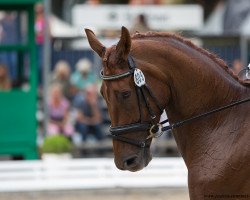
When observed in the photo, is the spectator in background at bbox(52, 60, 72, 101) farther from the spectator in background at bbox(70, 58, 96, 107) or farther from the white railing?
the white railing

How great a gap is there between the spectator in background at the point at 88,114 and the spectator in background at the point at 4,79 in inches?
67.9

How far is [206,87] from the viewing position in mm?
5551

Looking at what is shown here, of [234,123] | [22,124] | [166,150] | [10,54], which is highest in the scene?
[234,123]

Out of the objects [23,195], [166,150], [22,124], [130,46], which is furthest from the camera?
[166,150]

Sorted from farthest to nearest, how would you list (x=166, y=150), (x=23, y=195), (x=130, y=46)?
1. (x=166, y=150)
2. (x=23, y=195)
3. (x=130, y=46)

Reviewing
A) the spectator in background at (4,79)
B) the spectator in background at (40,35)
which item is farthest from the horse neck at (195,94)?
the spectator in background at (40,35)

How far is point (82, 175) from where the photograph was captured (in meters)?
11.0

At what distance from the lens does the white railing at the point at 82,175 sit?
35.5 feet

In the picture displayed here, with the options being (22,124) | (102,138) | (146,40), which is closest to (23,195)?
(22,124)

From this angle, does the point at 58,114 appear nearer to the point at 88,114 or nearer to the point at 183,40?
the point at 88,114

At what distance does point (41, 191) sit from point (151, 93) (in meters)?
5.56

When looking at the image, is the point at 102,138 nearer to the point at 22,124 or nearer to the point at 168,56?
the point at 22,124

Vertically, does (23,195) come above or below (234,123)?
below

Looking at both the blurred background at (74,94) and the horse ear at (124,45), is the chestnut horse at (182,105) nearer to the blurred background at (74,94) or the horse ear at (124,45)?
the horse ear at (124,45)
